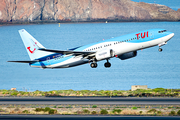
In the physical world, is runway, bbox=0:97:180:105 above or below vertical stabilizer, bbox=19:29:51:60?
below

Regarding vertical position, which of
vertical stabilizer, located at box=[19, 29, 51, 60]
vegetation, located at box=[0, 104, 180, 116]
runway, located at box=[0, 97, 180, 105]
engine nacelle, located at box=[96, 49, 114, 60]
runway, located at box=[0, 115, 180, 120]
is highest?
vertical stabilizer, located at box=[19, 29, 51, 60]

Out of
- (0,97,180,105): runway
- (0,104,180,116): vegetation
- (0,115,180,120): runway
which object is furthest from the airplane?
(0,115,180,120): runway

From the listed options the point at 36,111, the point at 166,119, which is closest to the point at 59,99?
the point at 36,111

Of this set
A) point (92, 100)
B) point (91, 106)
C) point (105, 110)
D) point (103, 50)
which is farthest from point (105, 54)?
point (105, 110)

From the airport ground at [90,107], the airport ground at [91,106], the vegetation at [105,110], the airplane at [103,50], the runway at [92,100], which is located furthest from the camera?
the airplane at [103,50]

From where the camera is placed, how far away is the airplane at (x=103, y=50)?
6755 centimetres

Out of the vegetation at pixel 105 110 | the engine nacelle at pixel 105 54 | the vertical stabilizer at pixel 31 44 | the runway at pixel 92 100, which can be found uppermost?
the vertical stabilizer at pixel 31 44

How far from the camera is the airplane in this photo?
67550 mm

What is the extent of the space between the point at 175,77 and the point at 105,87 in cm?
3669

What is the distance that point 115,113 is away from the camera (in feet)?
169

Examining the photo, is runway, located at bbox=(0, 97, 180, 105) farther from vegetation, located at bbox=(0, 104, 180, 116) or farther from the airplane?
the airplane

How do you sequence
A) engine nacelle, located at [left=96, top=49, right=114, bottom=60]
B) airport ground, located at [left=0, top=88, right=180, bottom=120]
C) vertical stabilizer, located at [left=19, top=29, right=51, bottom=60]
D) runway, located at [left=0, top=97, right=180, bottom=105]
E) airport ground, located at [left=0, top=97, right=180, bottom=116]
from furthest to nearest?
vertical stabilizer, located at [left=19, top=29, right=51, bottom=60] → engine nacelle, located at [left=96, top=49, right=114, bottom=60] → runway, located at [left=0, top=97, right=180, bottom=105] → airport ground, located at [left=0, top=97, right=180, bottom=116] → airport ground, located at [left=0, top=88, right=180, bottom=120]

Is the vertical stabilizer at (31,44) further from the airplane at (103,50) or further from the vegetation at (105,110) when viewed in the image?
the vegetation at (105,110)

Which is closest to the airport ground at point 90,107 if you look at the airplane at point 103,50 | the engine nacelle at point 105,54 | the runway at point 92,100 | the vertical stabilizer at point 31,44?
the runway at point 92,100
